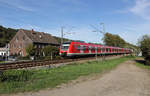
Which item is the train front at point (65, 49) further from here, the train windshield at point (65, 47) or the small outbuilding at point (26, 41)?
the small outbuilding at point (26, 41)

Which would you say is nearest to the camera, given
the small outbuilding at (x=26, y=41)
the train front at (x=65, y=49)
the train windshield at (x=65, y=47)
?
the train front at (x=65, y=49)

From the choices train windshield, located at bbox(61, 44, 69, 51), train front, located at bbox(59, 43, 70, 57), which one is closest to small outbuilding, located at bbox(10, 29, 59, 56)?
train windshield, located at bbox(61, 44, 69, 51)

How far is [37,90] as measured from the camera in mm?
8094

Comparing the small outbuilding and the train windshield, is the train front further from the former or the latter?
the small outbuilding

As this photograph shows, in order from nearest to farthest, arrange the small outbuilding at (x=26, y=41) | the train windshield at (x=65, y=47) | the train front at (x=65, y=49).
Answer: the train front at (x=65, y=49)
the train windshield at (x=65, y=47)
the small outbuilding at (x=26, y=41)

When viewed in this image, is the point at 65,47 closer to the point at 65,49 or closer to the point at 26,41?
the point at 65,49

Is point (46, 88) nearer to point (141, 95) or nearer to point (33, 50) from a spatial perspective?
point (141, 95)

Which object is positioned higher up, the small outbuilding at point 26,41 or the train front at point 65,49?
the small outbuilding at point 26,41

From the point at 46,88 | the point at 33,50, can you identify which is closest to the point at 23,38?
the point at 33,50

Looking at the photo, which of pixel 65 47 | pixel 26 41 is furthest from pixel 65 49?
pixel 26 41

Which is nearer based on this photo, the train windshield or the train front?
the train front

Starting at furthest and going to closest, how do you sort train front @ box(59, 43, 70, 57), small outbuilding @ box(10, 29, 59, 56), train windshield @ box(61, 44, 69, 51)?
small outbuilding @ box(10, 29, 59, 56), train windshield @ box(61, 44, 69, 51), train front @ box(59, 43, 70, 57)

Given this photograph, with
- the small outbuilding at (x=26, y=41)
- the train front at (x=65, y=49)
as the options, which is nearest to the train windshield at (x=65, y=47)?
the train front at (x=65, y=49)

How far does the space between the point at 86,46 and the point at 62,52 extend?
5.84 meters
